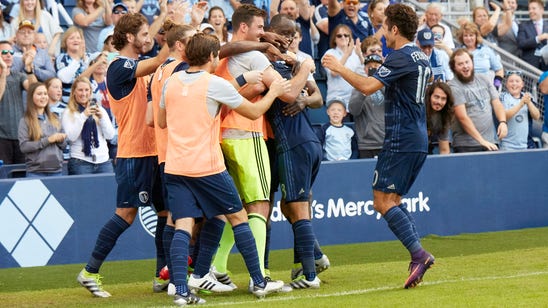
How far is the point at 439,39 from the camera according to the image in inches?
642

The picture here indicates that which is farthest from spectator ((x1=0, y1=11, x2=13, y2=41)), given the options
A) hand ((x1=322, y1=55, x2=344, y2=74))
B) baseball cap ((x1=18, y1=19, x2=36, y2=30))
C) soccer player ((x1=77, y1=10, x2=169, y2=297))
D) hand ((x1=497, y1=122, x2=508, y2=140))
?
hand ((x1=322, y1=55, x2=344, y2=74))

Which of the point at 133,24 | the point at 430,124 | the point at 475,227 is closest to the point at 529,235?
the point at 475,227

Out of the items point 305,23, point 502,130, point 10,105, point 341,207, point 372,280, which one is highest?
point 305,23

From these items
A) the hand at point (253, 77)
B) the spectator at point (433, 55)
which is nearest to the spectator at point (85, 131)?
the hand at point (253, 77)

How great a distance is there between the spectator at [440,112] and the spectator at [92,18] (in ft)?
16.1

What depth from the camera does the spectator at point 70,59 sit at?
1394 cm

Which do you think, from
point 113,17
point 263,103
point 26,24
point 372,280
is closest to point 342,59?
point 113,17

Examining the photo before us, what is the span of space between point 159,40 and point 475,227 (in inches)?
206

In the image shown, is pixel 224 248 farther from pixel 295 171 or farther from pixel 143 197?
pixel 295 171

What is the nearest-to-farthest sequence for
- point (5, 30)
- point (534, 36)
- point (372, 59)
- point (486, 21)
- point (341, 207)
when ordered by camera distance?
point (341, 207), point (372, 59), point (5, 30), point (486, 21), point (534, 36)

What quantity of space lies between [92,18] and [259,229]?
7.62 metres

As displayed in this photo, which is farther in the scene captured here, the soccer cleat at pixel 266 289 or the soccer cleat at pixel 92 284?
the soccer cleat at pixel 92 284

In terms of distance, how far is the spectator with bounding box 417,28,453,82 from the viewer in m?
15.3

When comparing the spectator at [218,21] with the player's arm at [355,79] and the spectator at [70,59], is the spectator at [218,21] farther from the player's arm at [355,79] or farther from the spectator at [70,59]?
the player's arm at [355,79]
